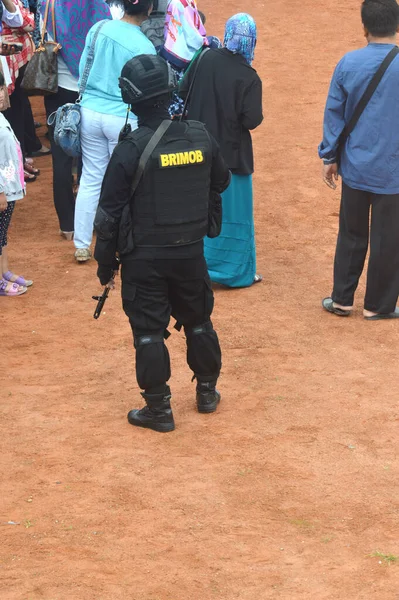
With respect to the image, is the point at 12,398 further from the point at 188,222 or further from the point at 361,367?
the point at 361,367

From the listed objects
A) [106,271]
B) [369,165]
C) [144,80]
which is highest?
[144,80]

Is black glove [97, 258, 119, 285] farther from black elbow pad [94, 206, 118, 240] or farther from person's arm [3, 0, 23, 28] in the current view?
person's arm [3, 0, 23, 28]

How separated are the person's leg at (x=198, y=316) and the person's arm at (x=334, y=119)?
1.79 meters

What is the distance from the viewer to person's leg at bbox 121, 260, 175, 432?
5.37m

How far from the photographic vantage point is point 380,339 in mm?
7023

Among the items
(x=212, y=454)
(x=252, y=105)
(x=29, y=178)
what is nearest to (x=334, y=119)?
(x=252, y=105)

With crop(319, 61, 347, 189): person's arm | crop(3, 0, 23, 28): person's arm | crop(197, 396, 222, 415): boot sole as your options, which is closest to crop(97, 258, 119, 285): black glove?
crop(197, 396, 222, 415): boot sole

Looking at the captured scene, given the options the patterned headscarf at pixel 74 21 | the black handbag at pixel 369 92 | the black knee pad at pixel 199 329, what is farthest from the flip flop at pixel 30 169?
the black knee pad at pixel 199 329

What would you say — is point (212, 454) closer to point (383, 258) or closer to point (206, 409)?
point (206, 409)

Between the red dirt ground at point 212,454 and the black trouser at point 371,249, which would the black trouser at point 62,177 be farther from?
the black trouser at point 371,249

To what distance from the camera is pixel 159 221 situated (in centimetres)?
527

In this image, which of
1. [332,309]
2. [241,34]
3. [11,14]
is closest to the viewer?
[241,34]

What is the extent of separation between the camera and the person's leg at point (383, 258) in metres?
6.97

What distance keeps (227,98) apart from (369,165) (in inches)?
45.2
